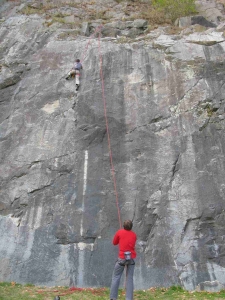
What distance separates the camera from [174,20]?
1673 cm

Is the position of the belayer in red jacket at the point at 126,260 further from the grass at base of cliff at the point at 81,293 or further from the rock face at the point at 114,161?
the rock face at the point at 114,161

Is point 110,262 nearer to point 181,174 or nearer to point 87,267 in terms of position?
point 87,267

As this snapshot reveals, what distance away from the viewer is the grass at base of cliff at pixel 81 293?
21.9 feet

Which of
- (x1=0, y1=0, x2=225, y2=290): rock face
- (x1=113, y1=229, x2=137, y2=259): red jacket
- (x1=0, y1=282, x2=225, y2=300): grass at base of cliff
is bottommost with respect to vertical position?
(x1=0, y1=282, x2=225, y2=300): grass at base of cliff

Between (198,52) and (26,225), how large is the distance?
8920 mm

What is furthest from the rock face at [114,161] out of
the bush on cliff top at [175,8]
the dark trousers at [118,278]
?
the bush on cliff top at [175,8]

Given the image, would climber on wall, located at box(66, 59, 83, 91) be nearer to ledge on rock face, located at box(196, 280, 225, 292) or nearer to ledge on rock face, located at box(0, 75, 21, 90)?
ledge on rock face, located at box(0, 75, 21, 90)

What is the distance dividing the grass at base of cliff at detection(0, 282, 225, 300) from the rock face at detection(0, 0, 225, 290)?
9.9 inches

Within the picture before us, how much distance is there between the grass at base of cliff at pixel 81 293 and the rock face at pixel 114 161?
0.82 feet

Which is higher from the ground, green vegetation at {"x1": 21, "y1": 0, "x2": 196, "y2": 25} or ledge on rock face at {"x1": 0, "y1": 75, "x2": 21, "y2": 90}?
green vegetation at {"x1": 21, "y1": 0, "x2": 196, "y2": 25}

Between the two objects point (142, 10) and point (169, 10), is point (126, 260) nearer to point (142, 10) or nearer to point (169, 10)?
point (169, 10)

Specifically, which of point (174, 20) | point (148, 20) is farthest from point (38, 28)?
point (174, 20)

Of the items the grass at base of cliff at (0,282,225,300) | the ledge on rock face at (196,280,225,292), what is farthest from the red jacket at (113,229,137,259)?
the ledge on rock face at (196,280,225,292)

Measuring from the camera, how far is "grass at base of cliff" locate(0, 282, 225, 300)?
21.9ft
